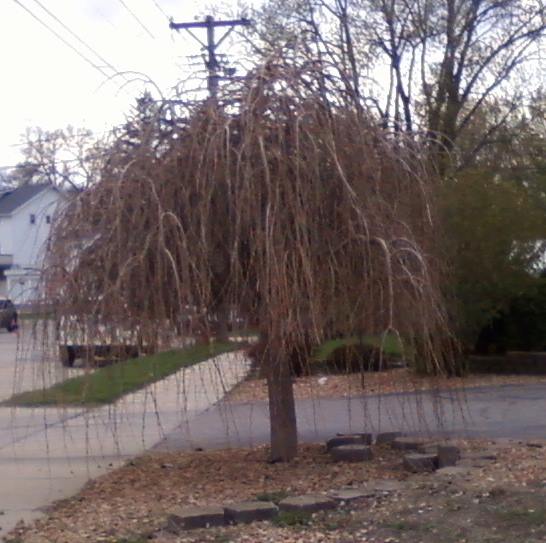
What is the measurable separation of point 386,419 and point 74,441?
165 inches

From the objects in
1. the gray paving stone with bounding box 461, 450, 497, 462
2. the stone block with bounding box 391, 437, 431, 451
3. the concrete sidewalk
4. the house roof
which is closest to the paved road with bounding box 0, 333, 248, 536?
the concrete sidewalk

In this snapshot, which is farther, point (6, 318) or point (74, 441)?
point (6, 318)

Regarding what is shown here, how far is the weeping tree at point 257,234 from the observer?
10.2m

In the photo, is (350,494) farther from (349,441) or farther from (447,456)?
(349,441)

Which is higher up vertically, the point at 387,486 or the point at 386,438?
the point at 386,438

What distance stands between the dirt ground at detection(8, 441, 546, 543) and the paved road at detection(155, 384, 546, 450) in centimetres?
92

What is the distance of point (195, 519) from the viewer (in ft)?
29.5

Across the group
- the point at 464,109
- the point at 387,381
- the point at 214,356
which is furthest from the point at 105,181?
the point at 464,109

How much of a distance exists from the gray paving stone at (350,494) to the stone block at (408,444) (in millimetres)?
2094

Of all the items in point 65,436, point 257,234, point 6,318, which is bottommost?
point 65,436

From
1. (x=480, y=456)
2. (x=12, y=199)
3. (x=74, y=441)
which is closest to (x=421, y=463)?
(x=480, y=456)

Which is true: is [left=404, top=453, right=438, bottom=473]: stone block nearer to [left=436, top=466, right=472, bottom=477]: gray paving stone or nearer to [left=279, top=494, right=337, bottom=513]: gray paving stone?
[left=436, top=466, right=472, bottom=477]: gray paving stone

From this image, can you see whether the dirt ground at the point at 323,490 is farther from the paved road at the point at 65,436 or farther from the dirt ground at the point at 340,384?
the dirt ground at the point at 340,384

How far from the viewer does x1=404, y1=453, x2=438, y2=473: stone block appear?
10992 millimetres
